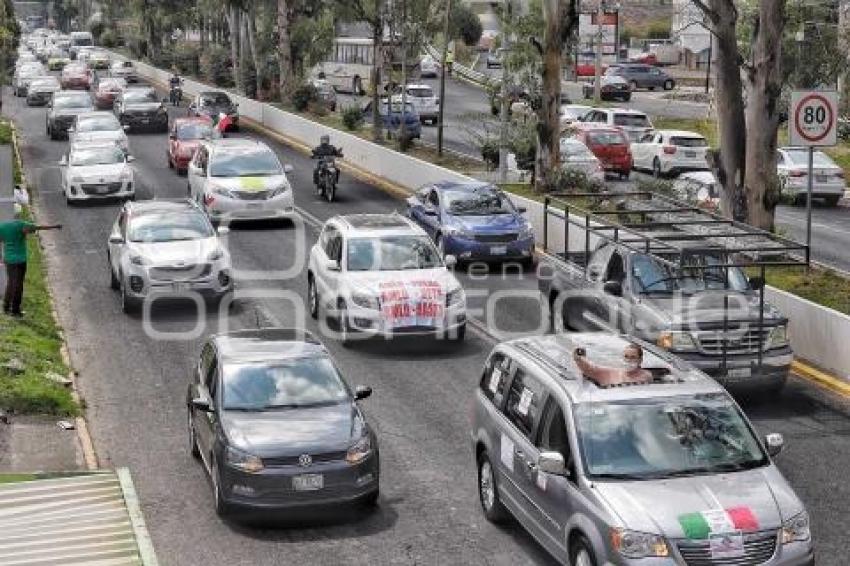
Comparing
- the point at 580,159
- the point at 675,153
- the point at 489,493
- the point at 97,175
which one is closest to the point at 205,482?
the point at 489,493

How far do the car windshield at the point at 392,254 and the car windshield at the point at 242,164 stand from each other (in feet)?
37.9

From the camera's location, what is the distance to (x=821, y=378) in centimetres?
1947

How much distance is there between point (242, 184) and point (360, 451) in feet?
65.7

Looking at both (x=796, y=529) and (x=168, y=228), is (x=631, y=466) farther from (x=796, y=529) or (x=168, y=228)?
(x=168, y=228)

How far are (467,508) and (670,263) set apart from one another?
507 centimetres

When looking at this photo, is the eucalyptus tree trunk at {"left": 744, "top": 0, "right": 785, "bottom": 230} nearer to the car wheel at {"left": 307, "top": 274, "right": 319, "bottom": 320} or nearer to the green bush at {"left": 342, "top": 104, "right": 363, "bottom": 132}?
the car wheel at {"left": 307, "top": 274, "right": 319, "bottom": 320}

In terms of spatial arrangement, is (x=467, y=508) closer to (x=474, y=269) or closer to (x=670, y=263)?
(x=670, y=263)

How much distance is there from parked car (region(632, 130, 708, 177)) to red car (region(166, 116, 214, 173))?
572 inches

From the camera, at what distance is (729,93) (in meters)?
26.9

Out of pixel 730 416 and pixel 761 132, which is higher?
pixel 761 132

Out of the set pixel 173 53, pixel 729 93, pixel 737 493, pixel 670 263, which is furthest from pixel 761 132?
pixel 173 53

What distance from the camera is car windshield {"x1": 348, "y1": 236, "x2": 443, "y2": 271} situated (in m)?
22.3

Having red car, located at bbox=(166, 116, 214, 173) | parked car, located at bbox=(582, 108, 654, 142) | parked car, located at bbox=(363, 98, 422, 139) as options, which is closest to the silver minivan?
red car, located at bbox=(166, 116, 214, 173)

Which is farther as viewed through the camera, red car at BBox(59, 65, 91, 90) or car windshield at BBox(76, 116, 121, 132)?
red car at BBox(59, 65, 91, 90)
